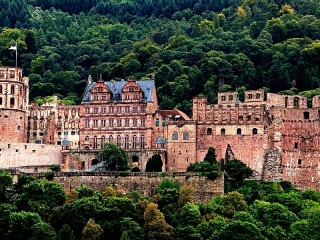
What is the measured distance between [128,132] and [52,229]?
19410 mm

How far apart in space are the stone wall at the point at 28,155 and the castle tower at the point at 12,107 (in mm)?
4286

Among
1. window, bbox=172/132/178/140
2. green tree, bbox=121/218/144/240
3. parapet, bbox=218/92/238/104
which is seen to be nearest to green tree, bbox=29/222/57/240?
green tree, bbox=121/218/144/240

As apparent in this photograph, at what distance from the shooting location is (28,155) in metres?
81.2

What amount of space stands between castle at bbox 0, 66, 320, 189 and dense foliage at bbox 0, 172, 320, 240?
19.8 ft

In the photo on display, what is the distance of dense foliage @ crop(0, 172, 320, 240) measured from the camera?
6575 cm

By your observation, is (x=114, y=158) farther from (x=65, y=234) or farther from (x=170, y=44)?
(x=170, y=44)

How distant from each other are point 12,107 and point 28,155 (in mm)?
6982

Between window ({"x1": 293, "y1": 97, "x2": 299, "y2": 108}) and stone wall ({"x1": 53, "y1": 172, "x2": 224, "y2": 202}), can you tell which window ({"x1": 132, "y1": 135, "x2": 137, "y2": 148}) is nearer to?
stone wall ({"x1": 53, "y1": 172, "x2": 224, "y2": 202})

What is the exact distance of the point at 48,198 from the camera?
230 ft

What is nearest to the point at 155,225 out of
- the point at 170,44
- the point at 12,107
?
the point at 12,107

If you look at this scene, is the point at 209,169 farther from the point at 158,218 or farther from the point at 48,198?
the point at 48,198

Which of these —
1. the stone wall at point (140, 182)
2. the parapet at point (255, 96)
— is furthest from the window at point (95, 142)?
the parapet at point (255, 96)

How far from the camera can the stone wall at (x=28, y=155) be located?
8000 cm

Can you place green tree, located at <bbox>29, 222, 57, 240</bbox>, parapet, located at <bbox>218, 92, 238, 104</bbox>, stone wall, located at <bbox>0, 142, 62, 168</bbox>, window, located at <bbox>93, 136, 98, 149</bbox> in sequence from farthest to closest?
parapet, located at <bbox>218, 92, 238, 104</bbox>
window, located at <bbox>93, 136, 98, 149</bbox>
stone wall, located at <bbox>0, 142, 62, 168</bbox>
green tree, located at <bbox>29, 222, 57, 240</bbox>
